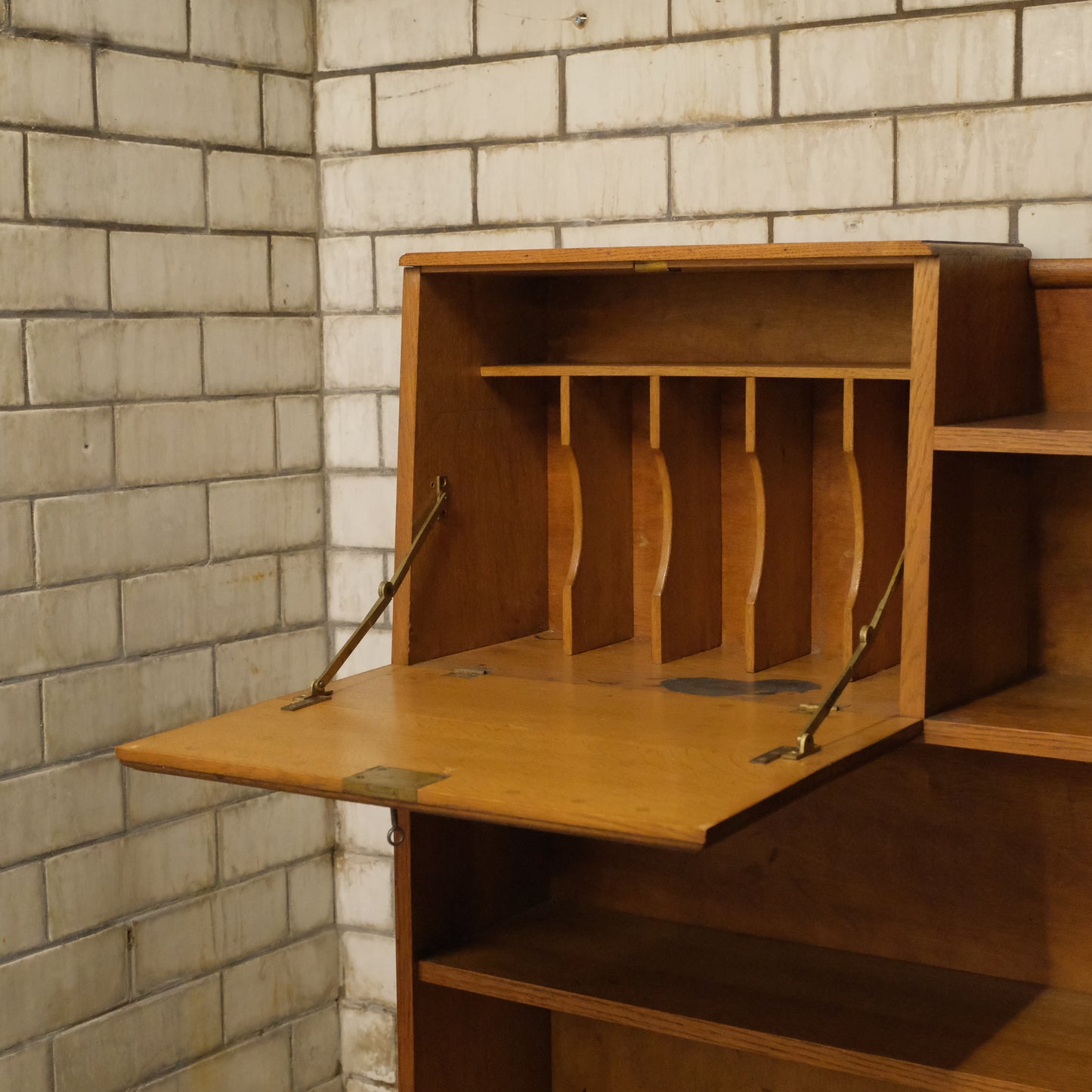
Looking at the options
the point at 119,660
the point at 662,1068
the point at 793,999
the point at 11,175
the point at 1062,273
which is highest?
the point at 11,175

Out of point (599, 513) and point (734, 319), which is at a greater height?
point (734, 319)

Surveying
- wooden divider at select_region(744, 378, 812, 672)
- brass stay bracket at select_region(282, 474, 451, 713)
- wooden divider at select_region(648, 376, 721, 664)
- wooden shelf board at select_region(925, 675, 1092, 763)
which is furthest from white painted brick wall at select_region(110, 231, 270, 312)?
wooden shelf board at select_region(925, 675, 1092, 763)

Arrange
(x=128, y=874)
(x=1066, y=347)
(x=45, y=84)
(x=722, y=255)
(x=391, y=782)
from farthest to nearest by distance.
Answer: (x=128, y=874), (x=45, y=84), (x=1066, y=347), (x=722, y=255), (x=391, y=782)

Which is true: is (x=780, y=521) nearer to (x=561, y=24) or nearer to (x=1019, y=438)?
(x=1019, y=438)

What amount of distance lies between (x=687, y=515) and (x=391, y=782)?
2.57 ft

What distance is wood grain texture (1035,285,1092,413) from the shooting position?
205cm

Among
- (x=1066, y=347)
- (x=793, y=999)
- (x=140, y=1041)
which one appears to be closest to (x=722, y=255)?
(x=1066, y=347)

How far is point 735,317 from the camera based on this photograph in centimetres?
231

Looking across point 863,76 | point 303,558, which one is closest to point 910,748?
point 863,76

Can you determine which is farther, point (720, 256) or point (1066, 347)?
point (1066, 347)

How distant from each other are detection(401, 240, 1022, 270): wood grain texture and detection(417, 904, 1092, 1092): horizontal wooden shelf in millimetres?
995

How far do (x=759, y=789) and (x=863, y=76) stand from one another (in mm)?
1204

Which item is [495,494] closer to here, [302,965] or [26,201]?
[26,201]

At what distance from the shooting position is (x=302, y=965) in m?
2.94
